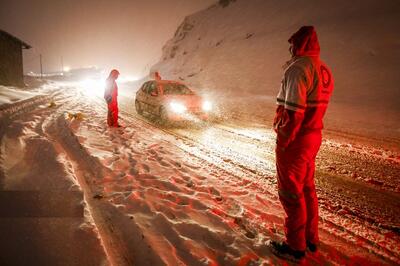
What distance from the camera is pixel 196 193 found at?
413 centimetres

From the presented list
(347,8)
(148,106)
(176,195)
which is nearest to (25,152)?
(176,195)

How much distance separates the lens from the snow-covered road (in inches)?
112

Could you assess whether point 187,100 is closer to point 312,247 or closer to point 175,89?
point 175,89

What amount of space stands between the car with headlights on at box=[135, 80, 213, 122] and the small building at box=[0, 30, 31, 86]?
2129cm

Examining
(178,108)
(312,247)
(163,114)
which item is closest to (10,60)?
(163,114)

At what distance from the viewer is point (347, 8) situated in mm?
29734

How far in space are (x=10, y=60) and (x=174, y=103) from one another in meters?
24.8

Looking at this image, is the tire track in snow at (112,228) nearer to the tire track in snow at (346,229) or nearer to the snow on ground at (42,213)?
the snow on ground at (42,213)

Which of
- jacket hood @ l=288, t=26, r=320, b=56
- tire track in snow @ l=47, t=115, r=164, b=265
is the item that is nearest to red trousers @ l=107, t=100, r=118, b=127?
tire track in snow @ l=47, t=115, r=164, b=265

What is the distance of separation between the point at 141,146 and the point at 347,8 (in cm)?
3282

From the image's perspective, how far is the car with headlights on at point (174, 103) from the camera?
954 cm

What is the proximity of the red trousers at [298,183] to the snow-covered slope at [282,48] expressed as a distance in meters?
12.6

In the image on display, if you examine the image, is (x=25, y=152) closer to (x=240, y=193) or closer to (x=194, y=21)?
(x=240, y=193)

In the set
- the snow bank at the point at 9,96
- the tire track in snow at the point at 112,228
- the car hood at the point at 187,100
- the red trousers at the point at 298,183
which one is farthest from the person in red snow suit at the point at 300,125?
the snow bank at the point at 9,96
